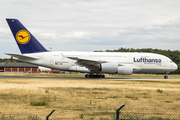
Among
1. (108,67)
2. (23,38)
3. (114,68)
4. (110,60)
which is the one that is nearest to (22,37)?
(23,38)

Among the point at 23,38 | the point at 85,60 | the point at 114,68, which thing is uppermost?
the point at 23,38

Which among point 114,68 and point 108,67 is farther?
point 114,68

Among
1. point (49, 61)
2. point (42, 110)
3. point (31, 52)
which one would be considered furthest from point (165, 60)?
point (42, 110)

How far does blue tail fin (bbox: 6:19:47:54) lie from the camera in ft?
124

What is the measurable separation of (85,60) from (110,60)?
550cm

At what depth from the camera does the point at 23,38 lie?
38.3m

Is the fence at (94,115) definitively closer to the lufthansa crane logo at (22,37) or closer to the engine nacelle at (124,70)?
the engine nacelle at (124,70)

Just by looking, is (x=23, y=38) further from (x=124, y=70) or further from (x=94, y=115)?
(x=94, y=115)

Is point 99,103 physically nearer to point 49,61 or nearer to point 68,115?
point 68,115

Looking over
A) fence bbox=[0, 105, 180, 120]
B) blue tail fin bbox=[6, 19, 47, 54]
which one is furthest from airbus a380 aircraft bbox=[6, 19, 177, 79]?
fence bbox=[0, 105, 180, 120]

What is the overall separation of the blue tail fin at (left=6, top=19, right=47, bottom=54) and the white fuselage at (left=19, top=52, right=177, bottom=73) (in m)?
1.21

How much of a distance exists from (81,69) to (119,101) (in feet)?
73.8

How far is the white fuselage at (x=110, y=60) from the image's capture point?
38969 mm

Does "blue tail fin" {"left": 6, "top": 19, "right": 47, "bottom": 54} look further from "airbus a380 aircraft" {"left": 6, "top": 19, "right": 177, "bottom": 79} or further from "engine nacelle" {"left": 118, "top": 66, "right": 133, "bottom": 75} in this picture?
"engine nacelle" {"left": 118, "top": 66, "right": 133, "bottom": 75}
